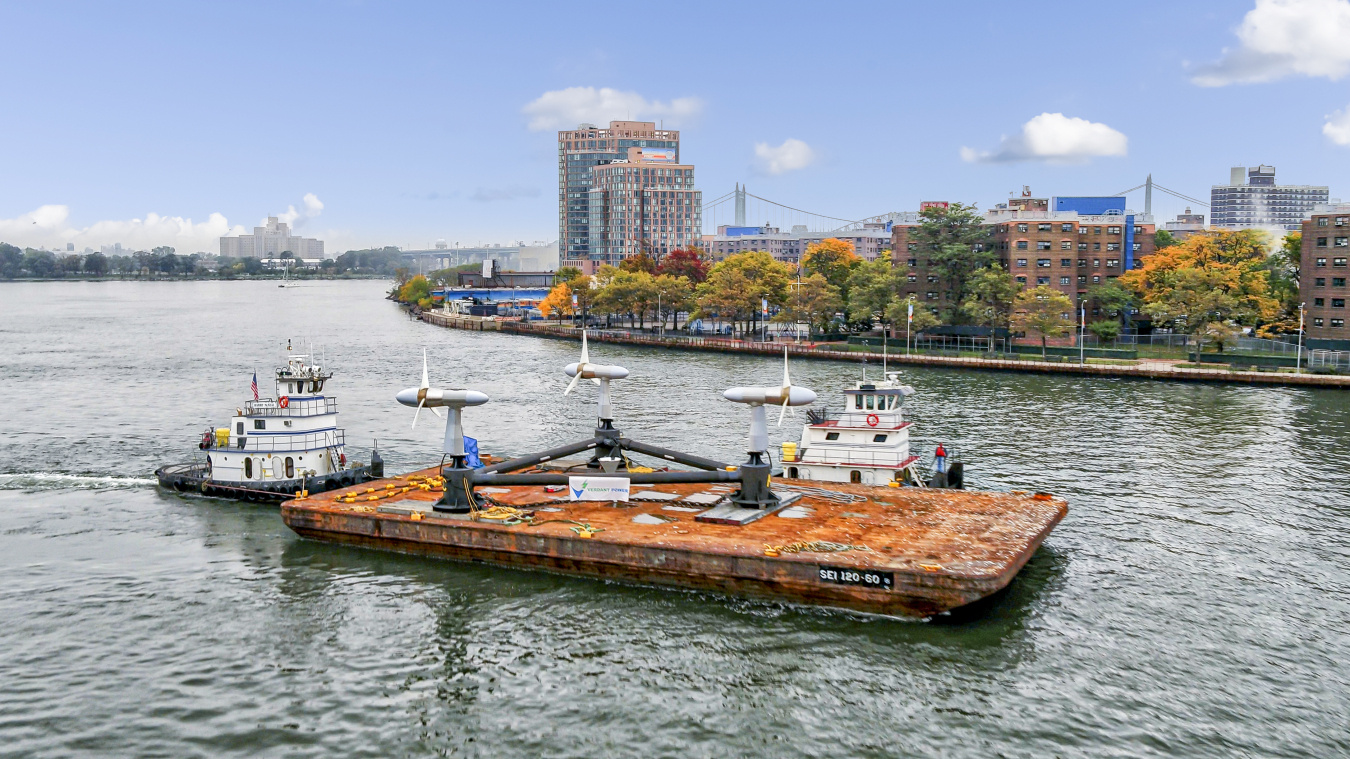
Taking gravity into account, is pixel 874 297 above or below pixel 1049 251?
below

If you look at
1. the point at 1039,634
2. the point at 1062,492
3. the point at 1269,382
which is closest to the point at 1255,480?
the point at 1062,492

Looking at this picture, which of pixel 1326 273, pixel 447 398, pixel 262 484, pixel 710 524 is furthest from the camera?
pixel 1326 273

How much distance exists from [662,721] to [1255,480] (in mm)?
42171

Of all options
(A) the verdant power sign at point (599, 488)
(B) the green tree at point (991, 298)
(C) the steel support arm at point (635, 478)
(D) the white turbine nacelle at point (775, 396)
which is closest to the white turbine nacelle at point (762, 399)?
(D) the white turbine nacelle at point (775, 396)

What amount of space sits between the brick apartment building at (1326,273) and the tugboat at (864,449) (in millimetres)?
86950

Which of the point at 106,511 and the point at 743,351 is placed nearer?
the point at 106,511

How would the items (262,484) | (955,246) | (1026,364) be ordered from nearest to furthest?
(262,484) < (1026,364) < (955,246)

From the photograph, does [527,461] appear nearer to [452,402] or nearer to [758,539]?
[452,402]

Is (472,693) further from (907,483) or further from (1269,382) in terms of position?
(1269,382)

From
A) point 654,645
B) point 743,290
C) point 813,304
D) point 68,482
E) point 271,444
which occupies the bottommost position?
point 654,645

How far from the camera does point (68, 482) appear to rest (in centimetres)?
5500

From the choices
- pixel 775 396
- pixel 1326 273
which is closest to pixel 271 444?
pixel 775 396

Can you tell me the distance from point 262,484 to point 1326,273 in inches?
4524

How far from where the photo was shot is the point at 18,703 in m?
28.3
